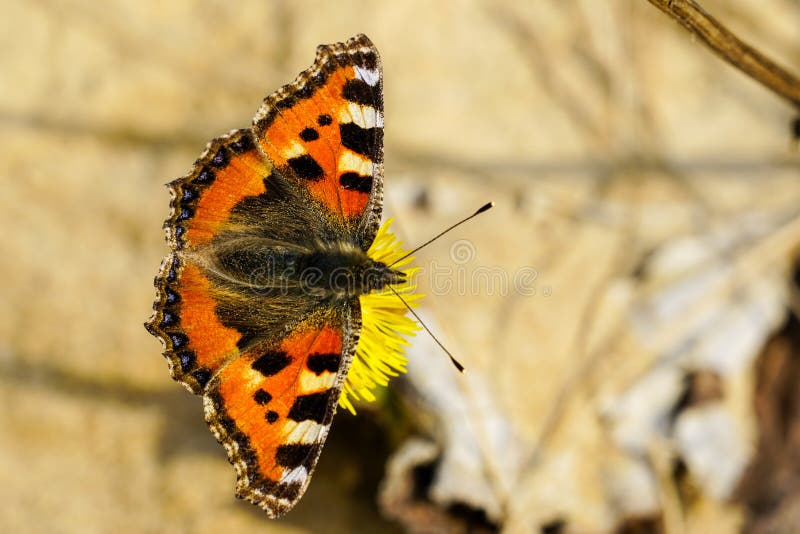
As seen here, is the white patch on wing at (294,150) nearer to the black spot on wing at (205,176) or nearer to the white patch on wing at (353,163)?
the white patch on wing at (353,163)

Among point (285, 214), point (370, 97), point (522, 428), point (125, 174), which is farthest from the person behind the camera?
point (125, 174)

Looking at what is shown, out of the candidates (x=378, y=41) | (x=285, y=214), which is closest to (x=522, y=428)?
(x=285, y=214)

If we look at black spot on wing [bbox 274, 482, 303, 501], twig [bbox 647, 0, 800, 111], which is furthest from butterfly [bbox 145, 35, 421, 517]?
twig [bbox 647, 0, 800, 111]

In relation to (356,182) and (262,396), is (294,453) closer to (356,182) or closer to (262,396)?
(262,396)

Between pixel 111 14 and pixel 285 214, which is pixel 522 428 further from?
pixel 111 14

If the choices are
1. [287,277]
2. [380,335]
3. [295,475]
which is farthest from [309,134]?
[295,475]

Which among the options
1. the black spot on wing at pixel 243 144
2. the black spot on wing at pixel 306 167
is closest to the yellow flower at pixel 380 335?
the black spot on wing at pixel 306 167

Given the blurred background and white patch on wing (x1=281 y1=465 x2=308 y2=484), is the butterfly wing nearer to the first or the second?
white patch on wing (x1=281 y1=465 x2=308 y2=484)
